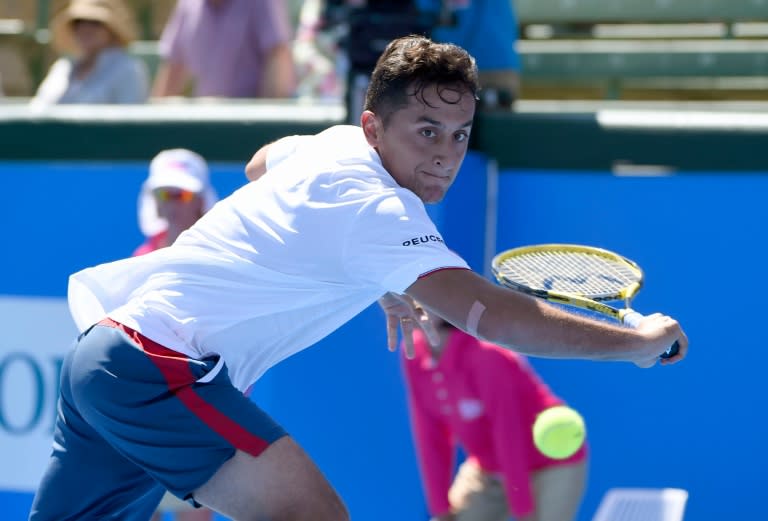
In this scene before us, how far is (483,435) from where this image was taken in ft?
15.3

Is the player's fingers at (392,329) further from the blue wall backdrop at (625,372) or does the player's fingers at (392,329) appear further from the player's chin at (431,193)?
the blue wall backdrop at (625,372)

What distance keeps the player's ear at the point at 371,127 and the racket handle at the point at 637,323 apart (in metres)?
0.71

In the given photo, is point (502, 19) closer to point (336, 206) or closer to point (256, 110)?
point (256, 110)

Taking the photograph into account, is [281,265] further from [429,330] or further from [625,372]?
[625,372]

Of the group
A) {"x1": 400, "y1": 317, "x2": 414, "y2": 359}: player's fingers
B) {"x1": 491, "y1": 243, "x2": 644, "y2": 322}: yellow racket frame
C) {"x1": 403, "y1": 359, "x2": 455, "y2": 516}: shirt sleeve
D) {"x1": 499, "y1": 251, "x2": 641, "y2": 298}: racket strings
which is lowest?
{"x1": 403, "y1": 359, "x2": 455, "y2": 516}: shirt sleeve

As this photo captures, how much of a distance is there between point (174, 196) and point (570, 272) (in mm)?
2023

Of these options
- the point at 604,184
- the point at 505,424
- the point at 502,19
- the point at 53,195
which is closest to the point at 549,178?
the point at 604,184

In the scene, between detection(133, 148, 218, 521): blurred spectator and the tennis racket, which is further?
detection(133, 148, 218, 521): blurred spectator

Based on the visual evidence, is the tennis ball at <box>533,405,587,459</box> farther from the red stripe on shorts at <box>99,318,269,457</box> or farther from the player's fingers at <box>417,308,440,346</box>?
the red stripe on shorts at <box>99,318,269,457</box>

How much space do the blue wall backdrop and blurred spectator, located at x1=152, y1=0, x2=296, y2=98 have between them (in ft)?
2.83

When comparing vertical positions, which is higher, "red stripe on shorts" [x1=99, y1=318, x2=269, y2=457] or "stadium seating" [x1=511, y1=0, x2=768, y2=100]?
"stadium seating" [x1=511, y1=0, x2=768, y2=100]

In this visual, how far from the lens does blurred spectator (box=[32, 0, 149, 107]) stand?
5871mm

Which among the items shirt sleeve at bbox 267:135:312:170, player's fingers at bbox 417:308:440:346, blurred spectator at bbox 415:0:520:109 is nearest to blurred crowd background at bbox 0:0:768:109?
blurred spectator at bbox 415:0:520:109

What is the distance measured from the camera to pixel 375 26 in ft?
16.3
